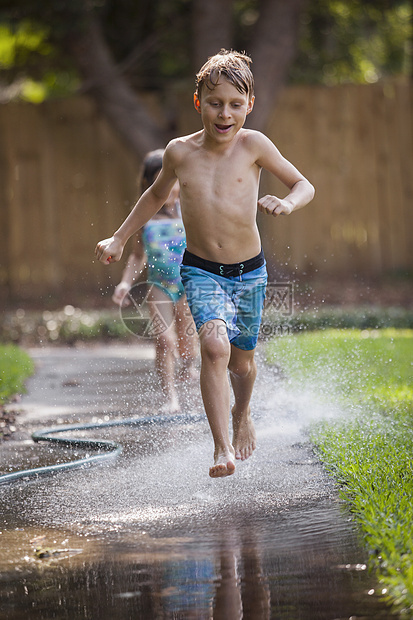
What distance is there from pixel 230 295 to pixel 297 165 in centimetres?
872

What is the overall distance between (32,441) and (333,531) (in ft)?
7.33

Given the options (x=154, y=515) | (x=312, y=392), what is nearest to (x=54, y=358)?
(x=312, y=392)

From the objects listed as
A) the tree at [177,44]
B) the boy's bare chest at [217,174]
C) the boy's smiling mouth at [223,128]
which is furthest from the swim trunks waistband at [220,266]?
the tree at [177,44]

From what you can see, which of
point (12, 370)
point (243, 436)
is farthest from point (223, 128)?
point (12, 370)

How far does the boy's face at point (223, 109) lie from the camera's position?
3.40m

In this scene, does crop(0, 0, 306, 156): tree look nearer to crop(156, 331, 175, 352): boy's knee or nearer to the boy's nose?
crop(156, 331, 175, 352): boy's knee

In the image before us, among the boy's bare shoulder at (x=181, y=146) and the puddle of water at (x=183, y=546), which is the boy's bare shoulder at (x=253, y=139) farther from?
the puddle of water at (x=183, y=546)

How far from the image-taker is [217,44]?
10609mm

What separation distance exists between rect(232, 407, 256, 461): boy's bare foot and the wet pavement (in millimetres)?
63

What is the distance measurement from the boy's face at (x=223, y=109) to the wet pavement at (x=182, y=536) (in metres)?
1.39

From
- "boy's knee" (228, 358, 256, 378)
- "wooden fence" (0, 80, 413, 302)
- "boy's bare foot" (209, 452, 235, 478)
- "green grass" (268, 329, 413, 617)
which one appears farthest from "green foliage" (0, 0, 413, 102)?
"boy's bare foot" (209, 452, 235, 478)

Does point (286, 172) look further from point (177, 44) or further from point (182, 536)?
point (177, 44)

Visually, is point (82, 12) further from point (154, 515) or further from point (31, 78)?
point (154, 515)

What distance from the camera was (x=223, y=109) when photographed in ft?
11.2
